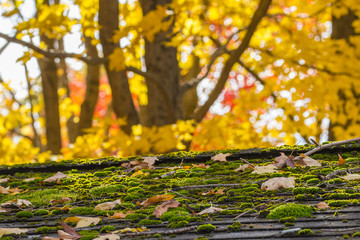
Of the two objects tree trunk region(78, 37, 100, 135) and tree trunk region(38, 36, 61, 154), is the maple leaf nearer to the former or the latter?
tree trunk region(78, 37, 100, 135)

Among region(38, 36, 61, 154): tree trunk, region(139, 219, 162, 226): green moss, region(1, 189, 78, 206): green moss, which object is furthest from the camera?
region(38, 36, 61, 154): tree trunk

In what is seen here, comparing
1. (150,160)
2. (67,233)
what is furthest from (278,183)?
(150,160)

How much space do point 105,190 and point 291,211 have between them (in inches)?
52.2

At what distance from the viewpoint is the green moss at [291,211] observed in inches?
80.4

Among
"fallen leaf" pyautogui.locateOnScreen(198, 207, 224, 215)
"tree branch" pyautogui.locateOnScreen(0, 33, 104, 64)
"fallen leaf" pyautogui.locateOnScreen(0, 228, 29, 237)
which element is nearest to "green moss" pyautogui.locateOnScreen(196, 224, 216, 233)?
"fallen leaf" pyautogui.locateOnScreen(198, 207, 224, 215)

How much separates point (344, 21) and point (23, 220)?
9481 mm

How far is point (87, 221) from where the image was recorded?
2225 millimetres

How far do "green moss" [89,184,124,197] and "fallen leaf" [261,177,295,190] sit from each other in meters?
0.97

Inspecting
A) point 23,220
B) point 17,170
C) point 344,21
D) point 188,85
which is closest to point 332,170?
point 23,220

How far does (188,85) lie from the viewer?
8.44m

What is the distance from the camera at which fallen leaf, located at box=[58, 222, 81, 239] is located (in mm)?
1989

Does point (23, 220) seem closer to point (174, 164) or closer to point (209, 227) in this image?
point (209, 227)

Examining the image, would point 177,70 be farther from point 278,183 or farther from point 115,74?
point 278,183

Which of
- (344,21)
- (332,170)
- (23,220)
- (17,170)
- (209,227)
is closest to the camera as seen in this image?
(209,227)
